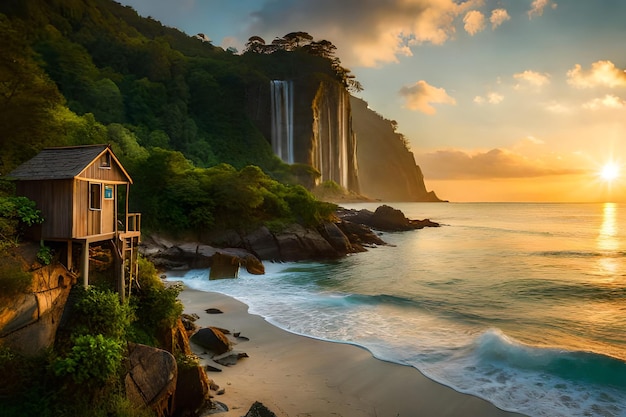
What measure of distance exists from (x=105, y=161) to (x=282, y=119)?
7758cm

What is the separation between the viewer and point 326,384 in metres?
12.1

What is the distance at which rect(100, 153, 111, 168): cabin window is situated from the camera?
41.2 feet

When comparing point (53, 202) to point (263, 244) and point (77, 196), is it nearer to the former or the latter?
point (77, 196)

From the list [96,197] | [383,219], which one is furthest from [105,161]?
[383,219]

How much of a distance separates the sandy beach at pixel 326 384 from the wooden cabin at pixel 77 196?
467 centimetres

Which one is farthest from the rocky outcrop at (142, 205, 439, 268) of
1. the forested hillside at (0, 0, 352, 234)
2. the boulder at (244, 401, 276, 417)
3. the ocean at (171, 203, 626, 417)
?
the boulder at (244, 401, 276, 417)

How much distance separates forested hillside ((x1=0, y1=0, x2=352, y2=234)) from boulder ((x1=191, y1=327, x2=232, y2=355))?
39.2 ft

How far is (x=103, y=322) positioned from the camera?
10.5 metres

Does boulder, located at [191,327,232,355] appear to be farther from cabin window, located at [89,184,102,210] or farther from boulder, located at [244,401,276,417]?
cabin window, located at [89,184,102,210]

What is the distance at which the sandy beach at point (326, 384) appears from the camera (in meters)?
10.7

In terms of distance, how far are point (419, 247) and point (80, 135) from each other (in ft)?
116

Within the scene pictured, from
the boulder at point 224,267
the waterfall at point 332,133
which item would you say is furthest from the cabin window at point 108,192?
the waterfall at point 332,133

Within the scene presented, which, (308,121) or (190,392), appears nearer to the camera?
(190,392)

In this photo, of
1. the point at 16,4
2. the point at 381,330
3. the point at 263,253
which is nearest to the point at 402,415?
the point at 381,330
